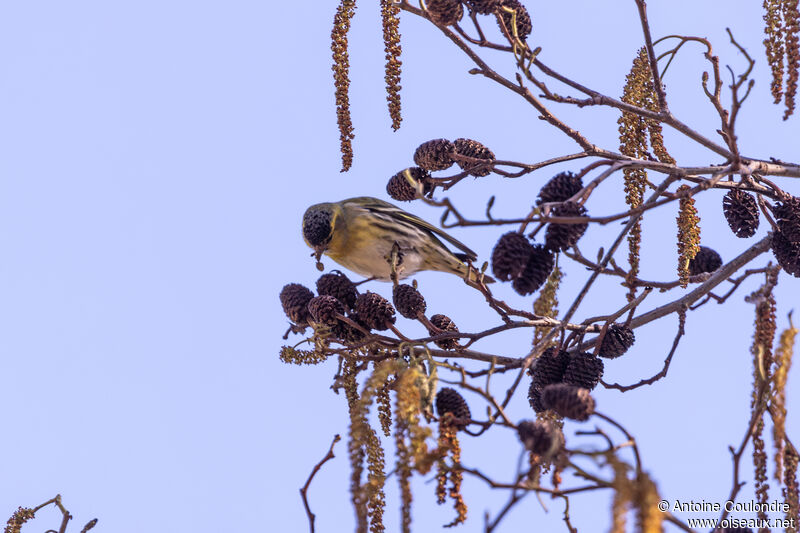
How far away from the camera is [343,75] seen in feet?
8.95

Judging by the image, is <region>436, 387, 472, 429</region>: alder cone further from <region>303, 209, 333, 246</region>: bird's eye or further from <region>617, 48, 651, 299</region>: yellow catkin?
<region>303, 209, 333, 246</region>: bird's eye

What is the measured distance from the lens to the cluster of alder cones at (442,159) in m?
2.77

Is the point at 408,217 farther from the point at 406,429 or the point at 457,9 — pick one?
the point at 406,429

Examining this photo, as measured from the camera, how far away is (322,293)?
9.99 feet

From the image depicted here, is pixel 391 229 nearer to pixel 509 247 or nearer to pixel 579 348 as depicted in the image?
pixel 579 348

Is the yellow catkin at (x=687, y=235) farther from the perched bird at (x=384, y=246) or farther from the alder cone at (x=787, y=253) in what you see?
the perched bird at (x=384, y=246)

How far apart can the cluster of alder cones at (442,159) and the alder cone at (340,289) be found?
0.32 meters

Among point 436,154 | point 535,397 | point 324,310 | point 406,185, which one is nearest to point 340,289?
point 324,310

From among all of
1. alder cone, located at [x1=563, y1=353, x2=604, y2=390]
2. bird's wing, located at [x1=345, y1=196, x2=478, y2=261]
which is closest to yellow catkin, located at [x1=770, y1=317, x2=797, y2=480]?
alder cone, located at [x1=563, y1=353, x2=604, y2=390]

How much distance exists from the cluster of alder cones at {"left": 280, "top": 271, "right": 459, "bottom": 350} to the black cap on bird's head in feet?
3.39

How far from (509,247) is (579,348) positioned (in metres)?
0.66

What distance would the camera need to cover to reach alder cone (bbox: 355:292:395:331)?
2834 mm

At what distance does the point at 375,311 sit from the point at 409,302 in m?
0.11

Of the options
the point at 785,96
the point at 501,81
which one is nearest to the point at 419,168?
the point at 501,81
